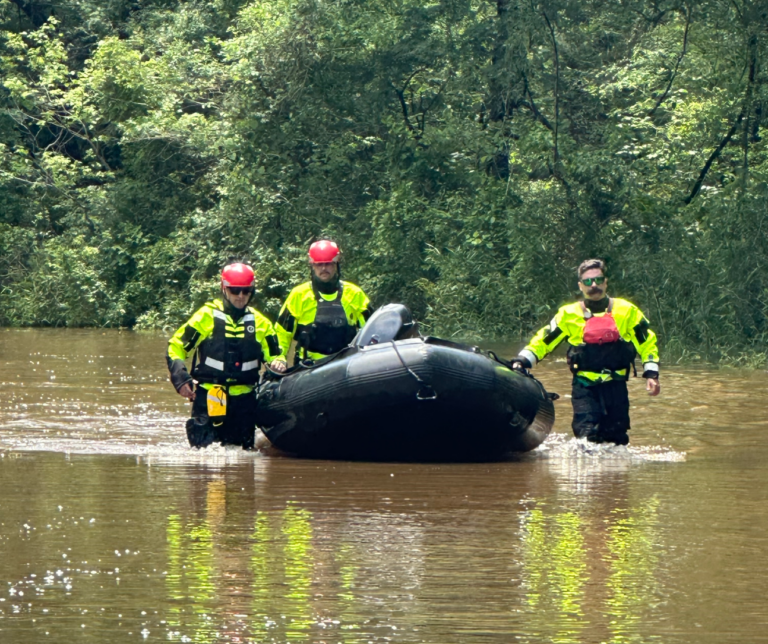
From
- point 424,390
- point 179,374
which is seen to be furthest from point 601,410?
point 179,374

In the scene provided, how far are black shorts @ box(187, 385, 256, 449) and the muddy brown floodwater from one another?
0.52 feet

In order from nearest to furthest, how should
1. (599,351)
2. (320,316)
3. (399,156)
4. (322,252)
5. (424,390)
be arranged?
(424,390)
(599,351)
(322,252)
(320,316)
(399,156)

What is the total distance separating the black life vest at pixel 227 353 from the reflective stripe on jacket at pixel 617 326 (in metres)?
1.71

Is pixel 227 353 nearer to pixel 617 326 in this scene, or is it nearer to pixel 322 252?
pixel 322 252

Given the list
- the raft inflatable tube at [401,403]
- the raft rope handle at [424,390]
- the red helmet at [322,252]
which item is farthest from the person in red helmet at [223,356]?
the raft rope handle at [424,390]

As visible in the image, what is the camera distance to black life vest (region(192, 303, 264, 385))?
914 centimetres

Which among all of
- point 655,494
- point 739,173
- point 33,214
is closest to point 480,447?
point 655,494

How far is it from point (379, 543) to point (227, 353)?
3.14m

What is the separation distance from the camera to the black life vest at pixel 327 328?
9789 mm

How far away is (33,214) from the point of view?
99.5 ft

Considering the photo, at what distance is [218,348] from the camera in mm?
9141

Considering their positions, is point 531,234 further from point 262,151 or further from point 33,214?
point 33,214

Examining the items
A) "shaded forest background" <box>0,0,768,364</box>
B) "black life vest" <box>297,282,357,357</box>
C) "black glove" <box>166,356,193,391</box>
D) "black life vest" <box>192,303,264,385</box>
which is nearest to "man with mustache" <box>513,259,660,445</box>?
"black life vest" <box>297,282,357,357</box>

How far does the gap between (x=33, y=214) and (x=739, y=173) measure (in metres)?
15.9
